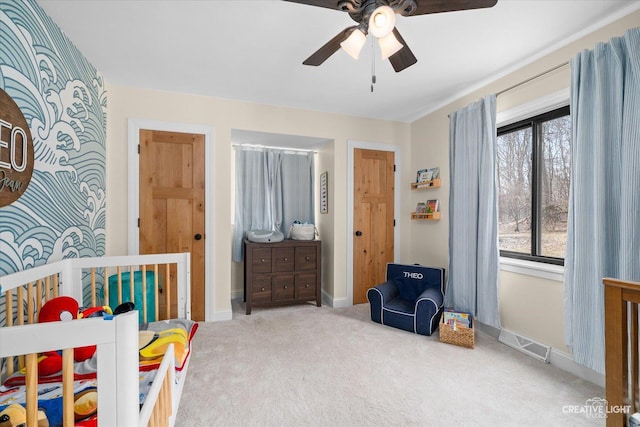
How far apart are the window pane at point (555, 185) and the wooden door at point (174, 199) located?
3.19 m

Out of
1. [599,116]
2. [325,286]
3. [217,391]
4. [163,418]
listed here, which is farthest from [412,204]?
[163,418]

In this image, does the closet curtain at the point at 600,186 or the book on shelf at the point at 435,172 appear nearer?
the closet curtain at the point at 600,186

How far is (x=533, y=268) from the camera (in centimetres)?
234

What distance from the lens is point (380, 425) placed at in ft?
5.08

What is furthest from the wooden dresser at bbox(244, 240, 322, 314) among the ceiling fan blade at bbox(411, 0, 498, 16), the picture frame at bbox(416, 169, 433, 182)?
the ceiling fan blade at bbox(411, 0, 498, 16)

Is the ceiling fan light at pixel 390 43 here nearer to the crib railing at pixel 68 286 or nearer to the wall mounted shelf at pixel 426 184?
the crib railing at pixel 68 286

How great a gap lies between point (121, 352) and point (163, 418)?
0.65 meters

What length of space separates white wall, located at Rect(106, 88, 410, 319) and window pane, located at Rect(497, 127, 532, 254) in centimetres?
132

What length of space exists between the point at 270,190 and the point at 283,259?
1047 mm

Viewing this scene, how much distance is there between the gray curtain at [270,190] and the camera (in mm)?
3867

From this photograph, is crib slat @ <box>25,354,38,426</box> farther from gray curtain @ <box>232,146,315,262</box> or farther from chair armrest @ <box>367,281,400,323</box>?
gray curtain @ <box>232,146,315,262</box>

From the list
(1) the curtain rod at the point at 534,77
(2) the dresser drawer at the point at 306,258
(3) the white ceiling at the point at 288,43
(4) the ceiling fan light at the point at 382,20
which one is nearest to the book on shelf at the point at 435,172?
(3) the white ceiling at the point at 288,43

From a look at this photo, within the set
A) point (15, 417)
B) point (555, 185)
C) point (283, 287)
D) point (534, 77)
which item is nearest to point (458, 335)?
point (555, 185)

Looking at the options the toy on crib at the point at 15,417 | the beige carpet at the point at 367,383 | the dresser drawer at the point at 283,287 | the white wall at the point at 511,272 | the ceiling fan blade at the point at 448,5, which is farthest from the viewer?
the dresser drawer at the point at 283,287
